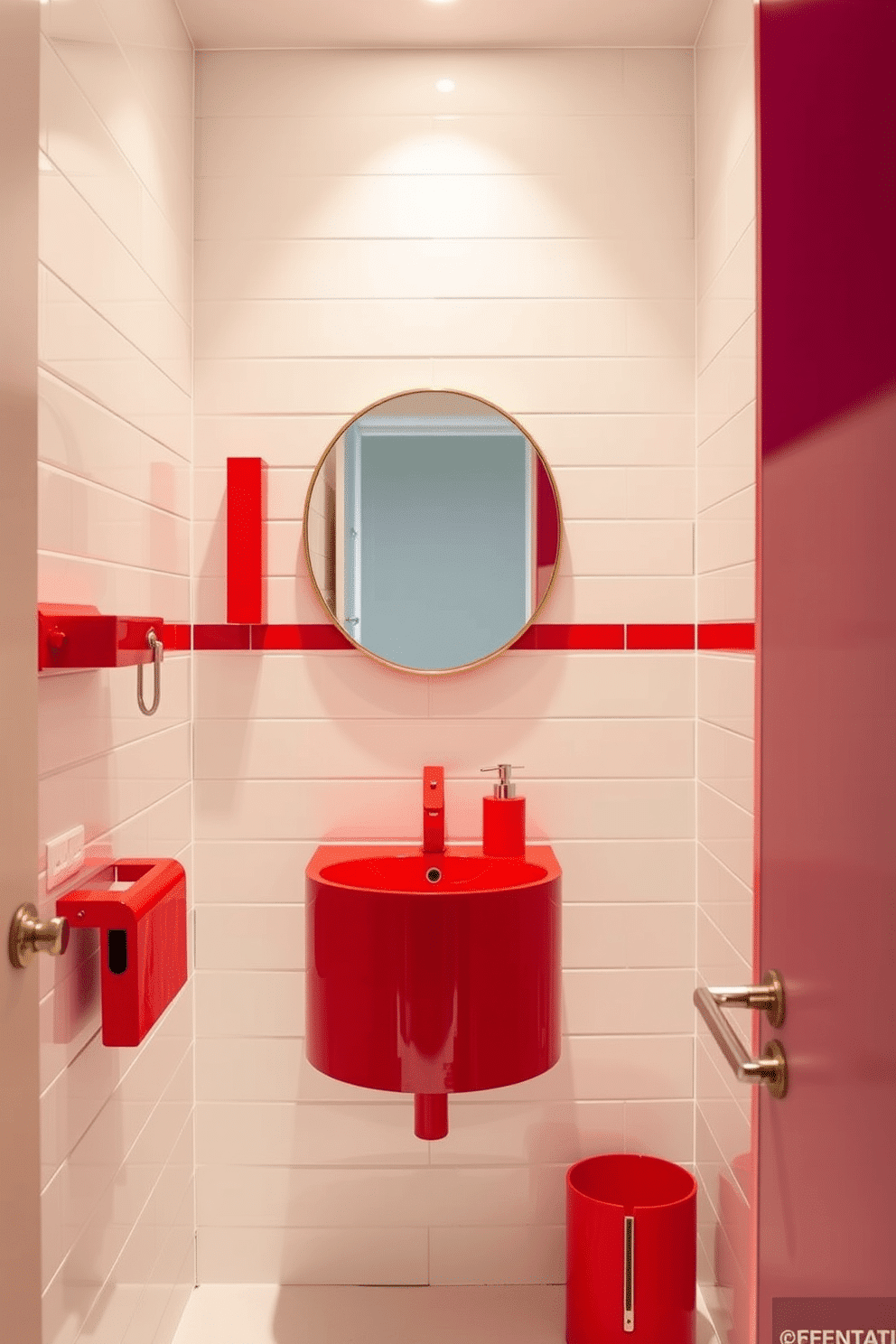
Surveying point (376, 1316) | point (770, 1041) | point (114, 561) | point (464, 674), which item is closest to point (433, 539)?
point (464, 674)

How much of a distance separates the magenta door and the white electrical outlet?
90cm

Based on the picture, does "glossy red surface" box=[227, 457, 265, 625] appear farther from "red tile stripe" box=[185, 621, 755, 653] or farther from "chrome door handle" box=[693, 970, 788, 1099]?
"chrome door handle" box=[693, 970, 788, 1099]

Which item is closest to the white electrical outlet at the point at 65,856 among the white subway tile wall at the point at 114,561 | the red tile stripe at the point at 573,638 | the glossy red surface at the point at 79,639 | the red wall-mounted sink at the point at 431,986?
the white subway tile wall at the point at 114,561

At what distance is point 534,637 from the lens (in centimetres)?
226

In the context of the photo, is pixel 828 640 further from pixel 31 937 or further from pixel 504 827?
pixel 504 827

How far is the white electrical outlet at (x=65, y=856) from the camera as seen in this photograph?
55.6 inches

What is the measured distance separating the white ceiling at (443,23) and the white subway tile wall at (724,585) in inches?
4.5

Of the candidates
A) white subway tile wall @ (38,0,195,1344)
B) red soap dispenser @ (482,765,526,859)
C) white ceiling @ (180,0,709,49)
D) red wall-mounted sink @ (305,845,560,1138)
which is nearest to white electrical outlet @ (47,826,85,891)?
white subway tile wall @ (38,0,195,1344)

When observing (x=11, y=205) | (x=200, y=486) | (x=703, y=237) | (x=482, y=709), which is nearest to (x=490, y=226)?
(x=703, y=237)

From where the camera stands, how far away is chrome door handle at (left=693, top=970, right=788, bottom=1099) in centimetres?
95

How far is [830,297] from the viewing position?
32.8 inches

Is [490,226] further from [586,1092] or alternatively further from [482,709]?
[586,1092]

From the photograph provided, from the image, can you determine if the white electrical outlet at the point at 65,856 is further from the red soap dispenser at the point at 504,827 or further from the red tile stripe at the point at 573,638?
the red tile stripe at the point at 573,638

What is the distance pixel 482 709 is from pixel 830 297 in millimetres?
1492
